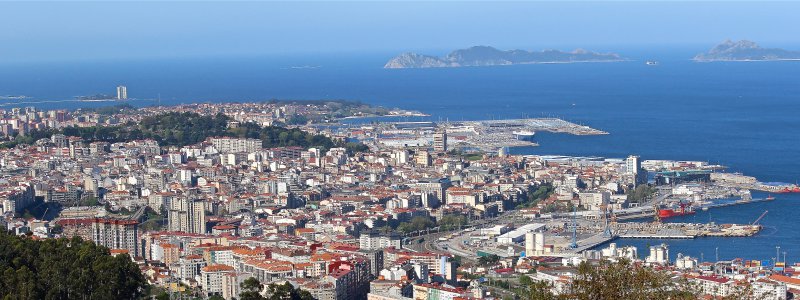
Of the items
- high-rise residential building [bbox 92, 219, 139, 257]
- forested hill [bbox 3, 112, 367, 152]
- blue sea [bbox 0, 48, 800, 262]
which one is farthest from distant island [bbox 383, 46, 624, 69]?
high-rise residential building [bbox 92, 219, 139, 257]

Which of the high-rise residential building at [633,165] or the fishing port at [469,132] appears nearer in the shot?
the high-rise residential building at [633,165]

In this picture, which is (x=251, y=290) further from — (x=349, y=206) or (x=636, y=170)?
(x=636, y=170)

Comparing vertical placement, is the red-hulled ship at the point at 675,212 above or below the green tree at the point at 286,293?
below

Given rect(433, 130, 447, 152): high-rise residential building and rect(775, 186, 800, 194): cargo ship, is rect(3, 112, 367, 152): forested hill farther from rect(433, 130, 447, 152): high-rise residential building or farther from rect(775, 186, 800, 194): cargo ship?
rect(775, 186, 800, 194): cargo ship

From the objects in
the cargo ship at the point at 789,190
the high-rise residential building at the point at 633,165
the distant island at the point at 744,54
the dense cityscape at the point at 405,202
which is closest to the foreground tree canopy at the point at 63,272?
the dense cityscape at the point at 405,202

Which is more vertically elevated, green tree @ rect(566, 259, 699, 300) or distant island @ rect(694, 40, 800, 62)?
green tree @ rect(566, 259, 699, 300)

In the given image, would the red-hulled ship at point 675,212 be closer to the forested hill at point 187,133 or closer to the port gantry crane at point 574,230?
the port gantry crane at point 574,230

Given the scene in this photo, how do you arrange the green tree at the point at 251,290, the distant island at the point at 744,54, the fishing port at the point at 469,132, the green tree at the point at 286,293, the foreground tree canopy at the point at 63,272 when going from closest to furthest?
the foreground tree canopy at the point at 63,272 → the green tree at the point at 251,290 → the green tree at the point at 286,293 → the fishing port at the point at 469,132 → the distant island at the point at 744,54
